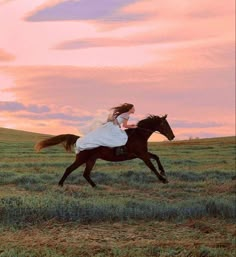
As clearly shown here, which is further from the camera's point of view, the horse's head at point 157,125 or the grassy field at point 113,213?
the horse's head at point 157,125

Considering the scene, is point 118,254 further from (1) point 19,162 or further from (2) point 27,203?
(1) point 19,162

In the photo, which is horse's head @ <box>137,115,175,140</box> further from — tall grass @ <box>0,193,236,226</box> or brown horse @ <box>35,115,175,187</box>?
tall grass @ <box>0,193,236,226</box>

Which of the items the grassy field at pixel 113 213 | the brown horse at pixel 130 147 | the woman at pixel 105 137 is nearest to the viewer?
the grassy field at pixel 113 213

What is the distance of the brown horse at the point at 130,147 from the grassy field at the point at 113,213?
0.78m

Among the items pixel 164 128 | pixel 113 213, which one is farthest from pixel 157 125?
pixel 113 213

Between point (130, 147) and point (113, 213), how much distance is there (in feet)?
7.79

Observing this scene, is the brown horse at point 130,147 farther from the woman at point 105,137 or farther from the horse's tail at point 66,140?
the woman at point 105,137

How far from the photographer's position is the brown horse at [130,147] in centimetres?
1712

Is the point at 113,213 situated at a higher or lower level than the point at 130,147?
lower

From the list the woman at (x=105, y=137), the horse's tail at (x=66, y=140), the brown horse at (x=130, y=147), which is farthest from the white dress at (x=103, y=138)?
the horse's tail at (x=66, y=140)

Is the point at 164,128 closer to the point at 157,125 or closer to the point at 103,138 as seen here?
the point at 157,125

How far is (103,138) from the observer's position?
16.9 metres

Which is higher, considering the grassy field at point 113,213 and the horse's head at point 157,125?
the horse's head at point 157,125

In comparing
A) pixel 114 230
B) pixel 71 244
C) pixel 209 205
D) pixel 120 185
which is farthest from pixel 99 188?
pixel 71 244
